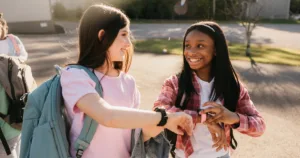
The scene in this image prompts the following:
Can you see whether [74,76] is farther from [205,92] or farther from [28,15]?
[28,15]

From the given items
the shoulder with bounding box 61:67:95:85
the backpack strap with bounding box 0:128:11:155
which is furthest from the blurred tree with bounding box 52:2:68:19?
the shoulder with bounding box 61:67:95:85

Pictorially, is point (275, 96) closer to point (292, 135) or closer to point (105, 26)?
point (292, 135)

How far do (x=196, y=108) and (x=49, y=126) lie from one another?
3.33 feet

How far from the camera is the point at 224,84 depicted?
200cm

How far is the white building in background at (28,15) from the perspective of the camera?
64.5ft

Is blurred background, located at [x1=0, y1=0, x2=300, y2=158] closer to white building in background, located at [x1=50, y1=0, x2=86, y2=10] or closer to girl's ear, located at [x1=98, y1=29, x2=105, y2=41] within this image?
girl's ear, located at [x1=98, y1=29, x2=105, y2=41]

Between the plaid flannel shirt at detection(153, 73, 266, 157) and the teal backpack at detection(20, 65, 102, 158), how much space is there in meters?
0.60

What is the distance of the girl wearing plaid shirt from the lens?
1952mm

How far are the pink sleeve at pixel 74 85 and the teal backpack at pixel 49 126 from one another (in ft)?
0.13

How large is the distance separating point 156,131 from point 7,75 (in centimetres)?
165

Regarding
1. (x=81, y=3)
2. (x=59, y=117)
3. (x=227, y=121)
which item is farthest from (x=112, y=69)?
(x=81, y=3)

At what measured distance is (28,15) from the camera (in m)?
20.2

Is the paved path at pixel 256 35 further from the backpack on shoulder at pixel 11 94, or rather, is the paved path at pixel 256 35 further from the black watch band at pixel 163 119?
the black watch band at pixel 163 119

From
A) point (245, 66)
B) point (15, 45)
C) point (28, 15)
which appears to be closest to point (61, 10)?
point (28, 15)
